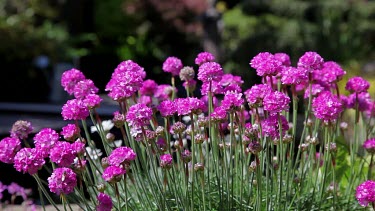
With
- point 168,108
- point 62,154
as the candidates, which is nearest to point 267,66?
point 168,108

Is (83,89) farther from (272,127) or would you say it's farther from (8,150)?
(272,127)

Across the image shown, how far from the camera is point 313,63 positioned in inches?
102

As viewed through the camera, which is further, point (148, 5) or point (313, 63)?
point (148, 5)

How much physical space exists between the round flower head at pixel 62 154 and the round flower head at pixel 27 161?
5 centimetres

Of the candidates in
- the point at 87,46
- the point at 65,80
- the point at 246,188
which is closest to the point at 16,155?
the point at 65,80

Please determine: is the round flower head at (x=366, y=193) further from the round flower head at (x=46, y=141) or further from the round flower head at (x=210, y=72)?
the round flower head at (x=46, y=141)

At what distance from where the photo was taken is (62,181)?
2.19 meters

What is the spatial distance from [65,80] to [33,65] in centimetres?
1043

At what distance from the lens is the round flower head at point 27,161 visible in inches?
86.6

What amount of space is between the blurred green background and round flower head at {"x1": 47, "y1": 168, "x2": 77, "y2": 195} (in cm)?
1034

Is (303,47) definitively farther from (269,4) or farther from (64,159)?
(64,159)

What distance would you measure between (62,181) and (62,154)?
10 centimetres

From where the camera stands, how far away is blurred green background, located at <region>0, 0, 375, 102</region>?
510 inches

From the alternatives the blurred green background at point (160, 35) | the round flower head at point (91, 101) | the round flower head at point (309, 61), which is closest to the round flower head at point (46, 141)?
the round flower head at point (91, 101)
